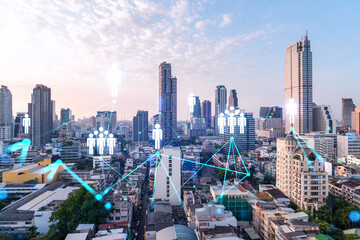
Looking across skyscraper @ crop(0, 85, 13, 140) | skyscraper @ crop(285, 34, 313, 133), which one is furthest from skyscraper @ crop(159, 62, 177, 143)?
skyscraper @ crop(0, 85, 13, 140)

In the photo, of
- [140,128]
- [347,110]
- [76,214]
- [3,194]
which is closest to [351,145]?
[76,214]

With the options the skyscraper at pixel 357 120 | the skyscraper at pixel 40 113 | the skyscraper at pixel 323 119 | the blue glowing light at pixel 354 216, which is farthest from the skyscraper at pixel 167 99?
the blue glowing light at pixel 354 216

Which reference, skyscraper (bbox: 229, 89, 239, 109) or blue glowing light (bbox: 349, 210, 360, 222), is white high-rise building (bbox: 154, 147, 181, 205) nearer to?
blue glowing light (bbox: 349, 210, 360, 222)

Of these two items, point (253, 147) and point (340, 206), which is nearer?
point (340, 206)

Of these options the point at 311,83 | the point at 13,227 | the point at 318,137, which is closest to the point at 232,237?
the point at 13,227

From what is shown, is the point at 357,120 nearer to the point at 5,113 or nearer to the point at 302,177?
the point at 302,177

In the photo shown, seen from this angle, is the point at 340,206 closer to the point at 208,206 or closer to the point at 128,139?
the point at 208,206
